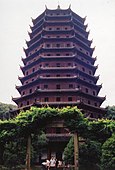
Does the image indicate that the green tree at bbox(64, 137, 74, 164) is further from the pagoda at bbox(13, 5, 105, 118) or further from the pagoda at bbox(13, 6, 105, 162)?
the pagoda at bbox(13, 5, 105, 118)

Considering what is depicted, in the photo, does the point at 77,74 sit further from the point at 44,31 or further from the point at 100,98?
the point at 44,31

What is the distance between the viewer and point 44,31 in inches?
1388

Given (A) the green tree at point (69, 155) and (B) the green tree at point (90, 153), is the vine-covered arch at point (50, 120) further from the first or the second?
(A) the green tree at point (69, 155)

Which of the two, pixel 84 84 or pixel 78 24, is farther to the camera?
pixel 78 24

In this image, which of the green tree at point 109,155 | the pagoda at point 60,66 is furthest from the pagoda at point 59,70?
the green tree at point 109,155

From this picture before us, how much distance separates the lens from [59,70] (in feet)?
106

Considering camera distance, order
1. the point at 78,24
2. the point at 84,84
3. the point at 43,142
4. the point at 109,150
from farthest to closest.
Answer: the point at 78,24, the point at 84,84, the point at 43,142, the point at 109,150

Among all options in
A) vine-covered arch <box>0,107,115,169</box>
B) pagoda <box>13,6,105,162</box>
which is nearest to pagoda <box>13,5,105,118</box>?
pagoda <box>13,6,105,162</box>

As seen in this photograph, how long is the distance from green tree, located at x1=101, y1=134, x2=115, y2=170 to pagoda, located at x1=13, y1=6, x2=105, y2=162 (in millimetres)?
10199

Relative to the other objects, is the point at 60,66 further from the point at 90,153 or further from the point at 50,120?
the point at 50,120

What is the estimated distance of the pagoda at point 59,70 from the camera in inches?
1192

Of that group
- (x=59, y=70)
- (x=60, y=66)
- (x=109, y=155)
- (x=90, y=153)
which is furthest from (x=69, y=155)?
(x=60, y=66)

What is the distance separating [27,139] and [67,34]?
2136 cm

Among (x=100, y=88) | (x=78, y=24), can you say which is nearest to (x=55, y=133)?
(x=100, y=88)
